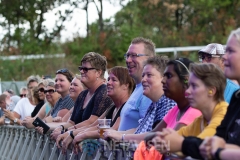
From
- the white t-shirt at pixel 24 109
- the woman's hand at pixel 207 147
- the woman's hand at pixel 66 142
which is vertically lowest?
the white t-shirt at pixel 24 109

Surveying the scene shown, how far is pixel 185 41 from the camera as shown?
48.8 metres

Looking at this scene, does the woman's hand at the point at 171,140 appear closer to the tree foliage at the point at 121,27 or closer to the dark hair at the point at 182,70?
the dark hair at the point at 182,70

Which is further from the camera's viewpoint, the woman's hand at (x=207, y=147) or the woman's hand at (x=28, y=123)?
the woman's hand at (x=28, y=123)

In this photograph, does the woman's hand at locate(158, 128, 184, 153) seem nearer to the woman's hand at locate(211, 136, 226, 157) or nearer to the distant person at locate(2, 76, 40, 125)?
the woman's hand at locate(211, 136, 226, 157)

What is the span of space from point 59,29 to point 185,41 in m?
9.29

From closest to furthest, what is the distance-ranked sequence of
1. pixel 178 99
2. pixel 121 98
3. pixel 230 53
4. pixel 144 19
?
1. pixel 230 53
2. pixel 178 99
3. pixel 121 98
4. pixel 144 19

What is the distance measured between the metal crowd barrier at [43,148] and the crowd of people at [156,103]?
12cm

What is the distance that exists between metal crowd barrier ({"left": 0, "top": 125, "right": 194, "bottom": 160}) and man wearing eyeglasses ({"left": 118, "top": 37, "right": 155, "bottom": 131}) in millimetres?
349

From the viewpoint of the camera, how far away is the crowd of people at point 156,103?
461 centimetres

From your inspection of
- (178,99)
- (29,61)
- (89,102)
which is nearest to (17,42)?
(29,61)

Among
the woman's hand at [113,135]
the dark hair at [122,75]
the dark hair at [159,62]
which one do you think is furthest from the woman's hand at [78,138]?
the dark hair at [159,62]

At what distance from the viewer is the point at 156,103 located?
6586 millimetres

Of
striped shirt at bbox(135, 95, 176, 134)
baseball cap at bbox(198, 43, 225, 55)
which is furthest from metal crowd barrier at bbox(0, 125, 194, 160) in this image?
baseball cap at bbox(198, 43, 225, 55)

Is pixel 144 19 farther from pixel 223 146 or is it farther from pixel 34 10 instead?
pixel 223 146
